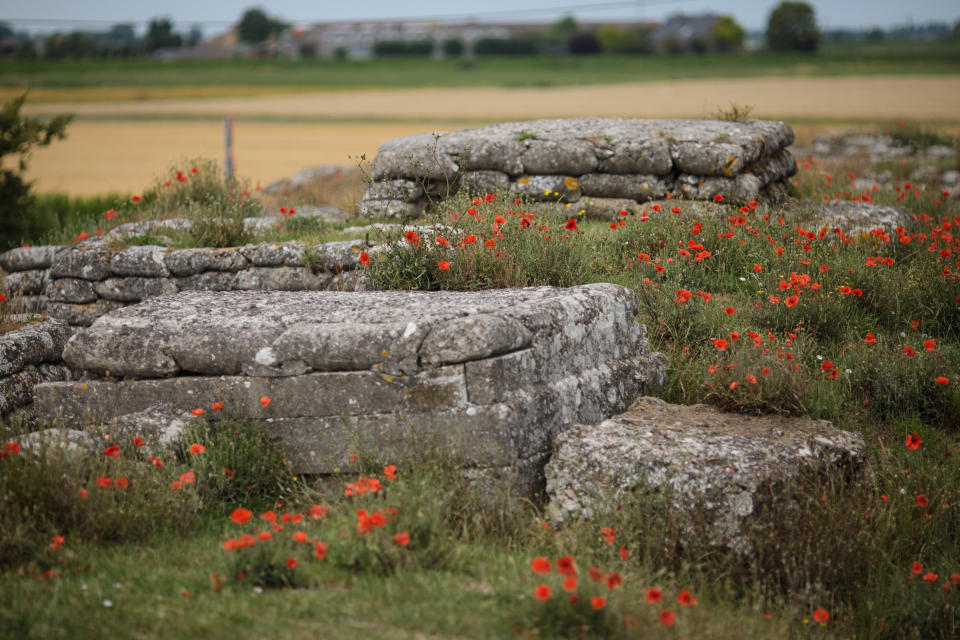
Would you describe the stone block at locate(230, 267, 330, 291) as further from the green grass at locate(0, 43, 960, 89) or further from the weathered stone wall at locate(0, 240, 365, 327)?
the green grass at locate(0, 43, 960, 89)

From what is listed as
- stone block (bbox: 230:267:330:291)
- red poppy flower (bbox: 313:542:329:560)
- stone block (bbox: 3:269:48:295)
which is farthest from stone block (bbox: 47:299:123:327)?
red poppy flower (bbox: 313:542:329:560)

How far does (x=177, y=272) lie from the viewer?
718 cm

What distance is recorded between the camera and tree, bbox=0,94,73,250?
43.2 feet

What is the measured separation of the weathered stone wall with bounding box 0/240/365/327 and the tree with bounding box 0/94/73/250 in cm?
622

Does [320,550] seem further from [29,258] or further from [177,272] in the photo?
[29,258]

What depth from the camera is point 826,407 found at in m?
5.09

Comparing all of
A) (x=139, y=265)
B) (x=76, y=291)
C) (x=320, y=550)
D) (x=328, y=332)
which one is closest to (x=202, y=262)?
(x=139, y=265)

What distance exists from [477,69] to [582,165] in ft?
218

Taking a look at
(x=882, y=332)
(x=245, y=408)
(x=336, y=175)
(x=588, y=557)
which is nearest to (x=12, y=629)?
(x=245, y=408)

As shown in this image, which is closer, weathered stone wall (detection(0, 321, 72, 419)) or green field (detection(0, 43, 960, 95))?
weathered stone wall (detection(0, 321, 72, 419))

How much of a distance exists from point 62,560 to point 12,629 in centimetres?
55

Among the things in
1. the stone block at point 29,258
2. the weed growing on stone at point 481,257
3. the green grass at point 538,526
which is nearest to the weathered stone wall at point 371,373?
the green grass at point 538,526

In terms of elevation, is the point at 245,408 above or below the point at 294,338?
below

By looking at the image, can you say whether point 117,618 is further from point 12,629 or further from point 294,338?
point 294,338
